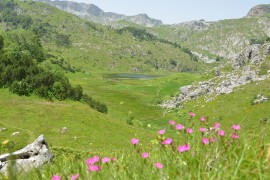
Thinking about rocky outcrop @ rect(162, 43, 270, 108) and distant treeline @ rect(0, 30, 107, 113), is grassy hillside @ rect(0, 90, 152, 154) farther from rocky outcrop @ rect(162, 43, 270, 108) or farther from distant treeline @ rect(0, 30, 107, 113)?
rocky outcrop @ rect(162, 43, 270, 108)

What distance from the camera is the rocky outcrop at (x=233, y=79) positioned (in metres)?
83.8

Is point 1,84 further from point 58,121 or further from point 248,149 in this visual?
point 248,149

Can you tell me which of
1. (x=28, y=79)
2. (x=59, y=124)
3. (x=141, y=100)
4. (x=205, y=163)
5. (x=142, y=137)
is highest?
(x=205, y=163)

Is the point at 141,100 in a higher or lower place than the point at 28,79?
lower

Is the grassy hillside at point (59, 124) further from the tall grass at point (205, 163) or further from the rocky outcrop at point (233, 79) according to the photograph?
the tall grass at point (205, 163)

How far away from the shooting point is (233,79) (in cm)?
8950

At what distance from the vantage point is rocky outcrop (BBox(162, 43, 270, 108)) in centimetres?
8385

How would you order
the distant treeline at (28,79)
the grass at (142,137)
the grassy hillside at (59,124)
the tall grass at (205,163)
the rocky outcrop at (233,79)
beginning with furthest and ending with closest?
1. the rocky outcrop at (233,79)
2. the distant treeline at (28,79)
3. the grassy hillside at (59,124)
4. the grass at (142,137)
5. the tall grass at (205,163)

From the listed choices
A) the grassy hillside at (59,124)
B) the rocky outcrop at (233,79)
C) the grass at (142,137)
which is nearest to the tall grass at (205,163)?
the grass at (142,137)

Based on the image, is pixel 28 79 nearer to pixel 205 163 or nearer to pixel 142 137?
pixel 142 137

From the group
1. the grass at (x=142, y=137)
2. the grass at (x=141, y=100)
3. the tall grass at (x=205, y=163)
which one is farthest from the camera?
the grass at (x=141, y=100)

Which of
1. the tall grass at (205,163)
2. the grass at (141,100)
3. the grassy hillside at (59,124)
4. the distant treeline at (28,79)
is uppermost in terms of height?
the tall grass at (205,163)

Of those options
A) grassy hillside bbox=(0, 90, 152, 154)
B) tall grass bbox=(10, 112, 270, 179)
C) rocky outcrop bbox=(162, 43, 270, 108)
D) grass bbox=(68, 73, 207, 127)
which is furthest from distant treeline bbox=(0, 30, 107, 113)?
tall grass bbox=(10, 112, 270, 179)

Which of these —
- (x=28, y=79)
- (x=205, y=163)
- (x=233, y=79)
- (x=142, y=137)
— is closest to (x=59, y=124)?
(x=142, y=137)
